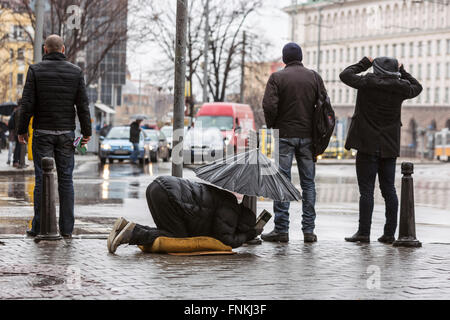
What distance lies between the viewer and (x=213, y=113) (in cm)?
4469

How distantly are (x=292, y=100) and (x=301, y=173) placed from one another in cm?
77

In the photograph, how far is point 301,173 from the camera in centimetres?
1060

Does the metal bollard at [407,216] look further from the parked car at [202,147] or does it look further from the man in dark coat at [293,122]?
the parked car at [202,147]

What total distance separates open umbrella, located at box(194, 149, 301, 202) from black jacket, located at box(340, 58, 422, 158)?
158 cm

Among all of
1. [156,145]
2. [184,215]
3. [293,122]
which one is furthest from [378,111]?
[156,145]

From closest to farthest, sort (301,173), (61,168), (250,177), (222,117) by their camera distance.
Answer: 1. (250,177)
2. (61,168)
3. (301,173)
4. (222,117)

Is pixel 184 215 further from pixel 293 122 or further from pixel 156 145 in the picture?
pixel 156 145

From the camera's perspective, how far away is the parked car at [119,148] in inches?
1398

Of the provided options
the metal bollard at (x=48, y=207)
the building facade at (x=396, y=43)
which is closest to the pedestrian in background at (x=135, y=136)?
the metal bollard at (x=48, y=207)

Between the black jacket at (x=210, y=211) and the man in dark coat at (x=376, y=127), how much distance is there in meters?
1.92

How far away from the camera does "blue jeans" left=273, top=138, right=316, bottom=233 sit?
1053cm

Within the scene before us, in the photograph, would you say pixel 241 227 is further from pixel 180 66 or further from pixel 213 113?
A: pixel 213 113

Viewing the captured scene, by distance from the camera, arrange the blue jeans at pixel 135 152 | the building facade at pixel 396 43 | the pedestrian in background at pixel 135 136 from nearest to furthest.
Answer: the pedestrian in background at pixel 135 136
the blue jeans at pixel 135 152
the building facade at pixel 396 43
